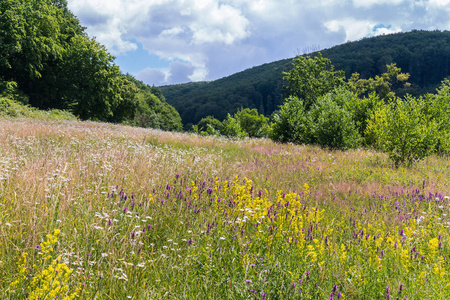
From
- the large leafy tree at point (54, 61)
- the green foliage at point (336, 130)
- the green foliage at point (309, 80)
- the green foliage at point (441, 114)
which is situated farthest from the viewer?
the green foliage at point (309, 80)

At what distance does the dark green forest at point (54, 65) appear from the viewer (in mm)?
25172

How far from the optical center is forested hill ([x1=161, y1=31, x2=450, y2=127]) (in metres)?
110

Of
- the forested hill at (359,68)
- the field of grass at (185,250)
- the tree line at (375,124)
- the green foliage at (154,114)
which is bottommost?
the field of grass at (185,250)

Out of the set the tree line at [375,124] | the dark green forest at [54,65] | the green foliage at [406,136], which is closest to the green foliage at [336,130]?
the tree line at [375,124]

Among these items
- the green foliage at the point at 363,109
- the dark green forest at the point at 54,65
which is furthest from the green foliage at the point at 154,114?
the green foliage at the point at 363,109

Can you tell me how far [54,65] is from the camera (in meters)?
34.7

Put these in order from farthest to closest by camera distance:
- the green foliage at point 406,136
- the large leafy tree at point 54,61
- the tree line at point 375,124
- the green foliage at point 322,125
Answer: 1. the large leafy tree at point 54,61
2. the green foliage at point 322,125
3. the tree line at point 375,124
4. the green foliage at point 406,136

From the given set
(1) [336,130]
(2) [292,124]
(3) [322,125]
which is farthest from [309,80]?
(1) [336,130]

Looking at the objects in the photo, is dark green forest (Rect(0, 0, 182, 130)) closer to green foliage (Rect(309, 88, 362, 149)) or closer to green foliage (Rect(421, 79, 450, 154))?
green foliage (Rect(309, 88, 362, 149))

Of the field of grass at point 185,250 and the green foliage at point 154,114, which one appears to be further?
the green foliage at point 154,114

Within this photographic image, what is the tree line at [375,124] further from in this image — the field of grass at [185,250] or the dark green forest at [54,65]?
the dark green forest at [54,65]

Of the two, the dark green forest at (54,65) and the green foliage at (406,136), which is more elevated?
the dark green forest at (54,65)

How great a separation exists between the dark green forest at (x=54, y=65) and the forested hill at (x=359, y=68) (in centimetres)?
7616

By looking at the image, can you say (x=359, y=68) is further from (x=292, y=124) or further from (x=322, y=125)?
(x=322, y=125)
